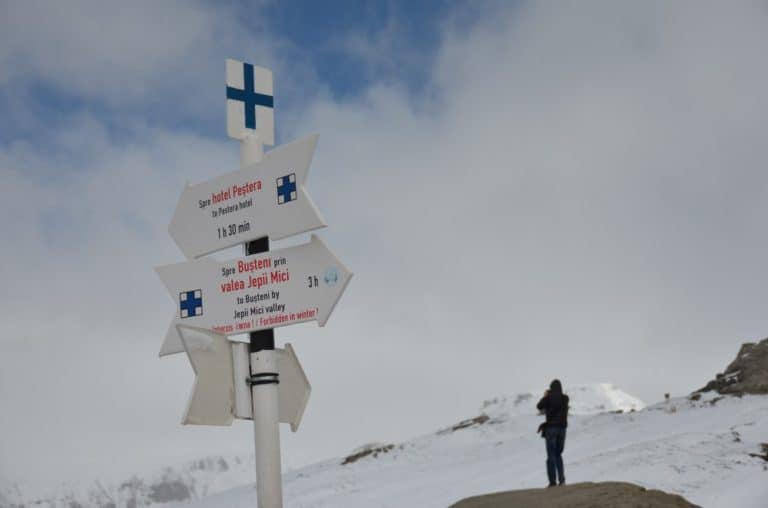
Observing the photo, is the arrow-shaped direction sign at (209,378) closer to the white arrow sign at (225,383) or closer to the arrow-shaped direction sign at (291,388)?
the white arrow sign at (225,383)

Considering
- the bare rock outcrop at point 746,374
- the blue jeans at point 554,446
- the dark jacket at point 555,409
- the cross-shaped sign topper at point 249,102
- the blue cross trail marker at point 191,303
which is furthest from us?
the bare rock outcrop at point 746,374

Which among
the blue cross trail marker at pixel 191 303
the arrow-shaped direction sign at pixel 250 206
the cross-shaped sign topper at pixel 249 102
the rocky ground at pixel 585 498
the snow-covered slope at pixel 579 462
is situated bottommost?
the rocky ground at pixel 585 498

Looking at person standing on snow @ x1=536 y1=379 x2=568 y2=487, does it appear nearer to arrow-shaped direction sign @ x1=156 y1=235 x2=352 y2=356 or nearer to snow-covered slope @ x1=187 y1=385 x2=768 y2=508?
snow-covered slope @ x1=187 y1=385 x2=768 y2=508

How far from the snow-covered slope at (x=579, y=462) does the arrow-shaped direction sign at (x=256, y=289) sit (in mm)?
9648

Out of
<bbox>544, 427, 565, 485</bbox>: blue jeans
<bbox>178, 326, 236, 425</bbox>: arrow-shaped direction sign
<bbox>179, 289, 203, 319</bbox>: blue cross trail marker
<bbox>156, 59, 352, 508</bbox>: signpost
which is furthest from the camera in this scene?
<bbox>544, 427, 565, 485</bbox>: blue jeans

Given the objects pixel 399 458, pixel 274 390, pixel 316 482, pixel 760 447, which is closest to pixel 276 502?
pixel 274 390

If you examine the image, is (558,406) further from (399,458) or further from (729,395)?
(729,395)

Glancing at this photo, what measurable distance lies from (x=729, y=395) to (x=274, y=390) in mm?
25175

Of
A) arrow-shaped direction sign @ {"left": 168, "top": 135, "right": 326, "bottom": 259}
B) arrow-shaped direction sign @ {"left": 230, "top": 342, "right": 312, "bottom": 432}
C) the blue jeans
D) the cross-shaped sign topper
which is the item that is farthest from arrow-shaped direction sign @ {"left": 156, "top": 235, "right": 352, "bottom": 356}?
the blue jeans

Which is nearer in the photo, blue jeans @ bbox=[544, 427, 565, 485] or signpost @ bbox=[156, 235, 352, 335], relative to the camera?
signpost @ bbox=[156, 235, 352, 335]

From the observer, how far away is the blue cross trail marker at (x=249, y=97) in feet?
23.0

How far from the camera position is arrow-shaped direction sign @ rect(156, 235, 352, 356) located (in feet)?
20.4

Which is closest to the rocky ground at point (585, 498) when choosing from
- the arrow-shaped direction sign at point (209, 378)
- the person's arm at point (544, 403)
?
the person's arm at point (544, 403)

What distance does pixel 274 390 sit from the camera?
632 centimetres
